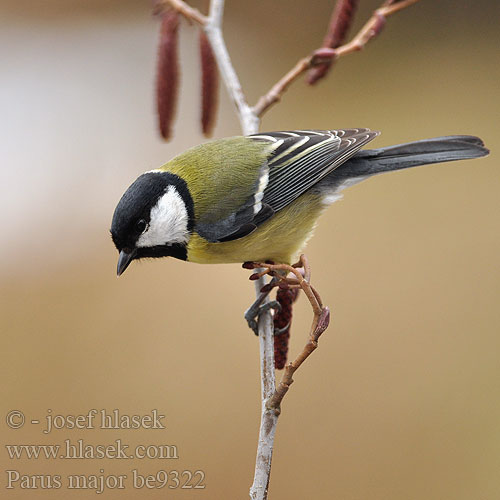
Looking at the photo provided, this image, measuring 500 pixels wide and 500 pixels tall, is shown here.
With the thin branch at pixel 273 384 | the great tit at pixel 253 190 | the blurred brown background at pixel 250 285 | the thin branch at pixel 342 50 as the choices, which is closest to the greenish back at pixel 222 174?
the great tit at pixel 253 190

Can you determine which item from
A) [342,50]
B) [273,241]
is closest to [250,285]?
[273,241]

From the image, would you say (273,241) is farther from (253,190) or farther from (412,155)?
(412,155)

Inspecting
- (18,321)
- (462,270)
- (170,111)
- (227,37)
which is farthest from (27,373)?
(227,37)

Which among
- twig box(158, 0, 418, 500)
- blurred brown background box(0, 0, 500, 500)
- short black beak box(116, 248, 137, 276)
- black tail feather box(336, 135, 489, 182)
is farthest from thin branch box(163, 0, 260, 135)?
blurred brown background box(0, 0, 500, 500)

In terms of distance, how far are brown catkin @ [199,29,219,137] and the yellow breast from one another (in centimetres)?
23

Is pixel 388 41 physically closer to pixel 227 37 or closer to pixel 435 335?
pixel 227 37

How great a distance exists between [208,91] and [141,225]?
1.03 ft

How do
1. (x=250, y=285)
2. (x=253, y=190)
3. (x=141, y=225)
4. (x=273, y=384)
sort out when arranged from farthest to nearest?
1. (x=250, y=285)
2. (x=253, y=190)
3. (x=141, y=225)
4. (x=273, y=384)

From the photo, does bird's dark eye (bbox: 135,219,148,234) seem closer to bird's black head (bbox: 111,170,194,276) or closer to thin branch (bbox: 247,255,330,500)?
bird's black head (bbox: 111,170,194,276)

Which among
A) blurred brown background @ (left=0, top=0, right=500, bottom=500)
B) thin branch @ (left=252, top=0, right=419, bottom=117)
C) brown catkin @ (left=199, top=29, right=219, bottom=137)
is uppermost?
thin branch @ (left=252, top=0, right=419, bottom=117)

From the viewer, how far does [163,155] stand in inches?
115

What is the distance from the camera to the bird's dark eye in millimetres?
1374

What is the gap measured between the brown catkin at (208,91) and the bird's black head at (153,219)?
0.14 meters

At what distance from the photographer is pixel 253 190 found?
1505 millimetres
